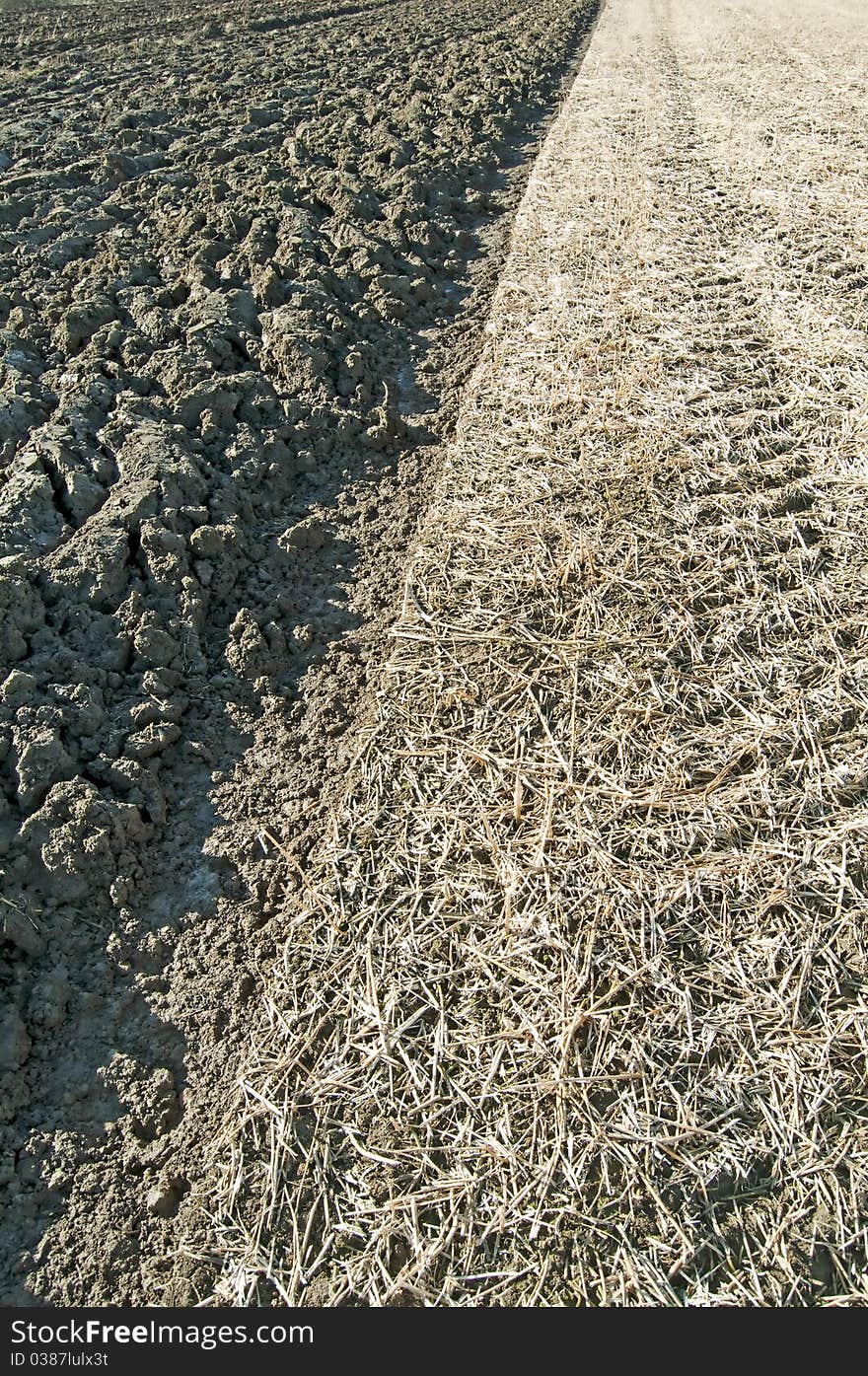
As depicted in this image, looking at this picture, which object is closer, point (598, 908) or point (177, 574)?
point (598, 908)

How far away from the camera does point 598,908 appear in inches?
105

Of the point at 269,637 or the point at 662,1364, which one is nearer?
the point at 662,1364

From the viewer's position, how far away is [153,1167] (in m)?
2.37

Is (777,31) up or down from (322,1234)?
up

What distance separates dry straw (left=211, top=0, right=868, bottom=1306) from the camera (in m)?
2.14

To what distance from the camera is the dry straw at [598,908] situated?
2143 mm

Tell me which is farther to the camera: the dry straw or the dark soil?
the dark soil

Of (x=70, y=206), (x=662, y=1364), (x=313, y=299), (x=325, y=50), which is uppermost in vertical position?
(x=325, y=50)

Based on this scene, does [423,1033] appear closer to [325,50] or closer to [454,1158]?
[454,1158]

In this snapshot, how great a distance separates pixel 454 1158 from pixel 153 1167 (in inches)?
33.7

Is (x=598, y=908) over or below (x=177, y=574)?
below

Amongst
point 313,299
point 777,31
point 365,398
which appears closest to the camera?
point 365,398

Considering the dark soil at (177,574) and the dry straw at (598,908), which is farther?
the dark soil at (177,574)

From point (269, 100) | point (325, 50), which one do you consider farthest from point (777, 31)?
point (269, 100)
